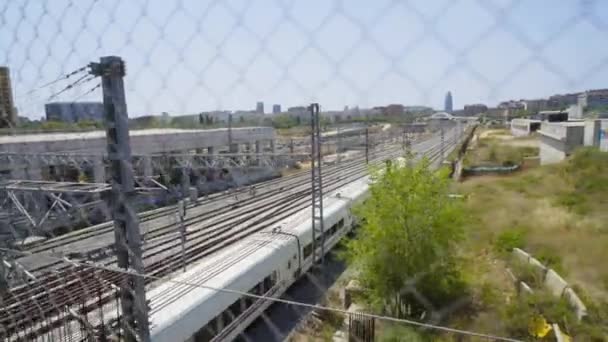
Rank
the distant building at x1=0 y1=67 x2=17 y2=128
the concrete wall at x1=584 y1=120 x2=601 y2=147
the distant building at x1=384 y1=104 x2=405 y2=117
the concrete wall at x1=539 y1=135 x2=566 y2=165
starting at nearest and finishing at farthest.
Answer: the distant building at x1=384 y1=104 x2=405 y2=117 → the distant building at x1=0 y1=67 x2=17 y2=128 → the concrete wall at x1=584 y1=120 x2=601 y2=147 → the concrete wall at x1=539 y1=135 x2=566 y2=165

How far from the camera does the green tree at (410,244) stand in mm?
2615

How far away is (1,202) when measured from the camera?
241cm

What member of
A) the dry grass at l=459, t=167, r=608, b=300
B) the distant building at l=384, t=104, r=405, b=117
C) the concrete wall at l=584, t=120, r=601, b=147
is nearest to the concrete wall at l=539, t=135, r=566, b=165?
the concrete wall at l=584, t=120, r=601, b=147

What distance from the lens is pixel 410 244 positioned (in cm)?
261

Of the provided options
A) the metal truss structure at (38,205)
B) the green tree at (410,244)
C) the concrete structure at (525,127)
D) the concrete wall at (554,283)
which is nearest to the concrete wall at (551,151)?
the concrete structure at (525,127)

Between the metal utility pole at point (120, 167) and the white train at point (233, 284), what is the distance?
87 cm

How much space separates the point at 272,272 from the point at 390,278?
82 cm

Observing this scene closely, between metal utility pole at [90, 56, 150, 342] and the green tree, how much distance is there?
193cm

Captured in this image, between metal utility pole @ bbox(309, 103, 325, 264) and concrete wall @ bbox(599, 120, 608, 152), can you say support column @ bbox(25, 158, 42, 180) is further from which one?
concrete wall @ bbox(599, 120, 608, 152)

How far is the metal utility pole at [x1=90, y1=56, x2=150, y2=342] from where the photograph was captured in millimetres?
887

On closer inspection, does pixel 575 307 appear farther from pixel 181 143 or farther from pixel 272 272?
pixel 181 143

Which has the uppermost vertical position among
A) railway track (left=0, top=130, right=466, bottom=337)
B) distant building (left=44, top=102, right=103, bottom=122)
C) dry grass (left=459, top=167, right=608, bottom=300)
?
distant building (left=44, top=102, right=103, bottom=122)

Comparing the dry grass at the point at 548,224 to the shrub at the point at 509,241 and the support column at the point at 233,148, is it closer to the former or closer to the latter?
the shrub at the point at 509,241

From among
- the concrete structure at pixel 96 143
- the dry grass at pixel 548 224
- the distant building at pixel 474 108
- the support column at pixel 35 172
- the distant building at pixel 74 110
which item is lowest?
the dry grass at pixel 548 224
